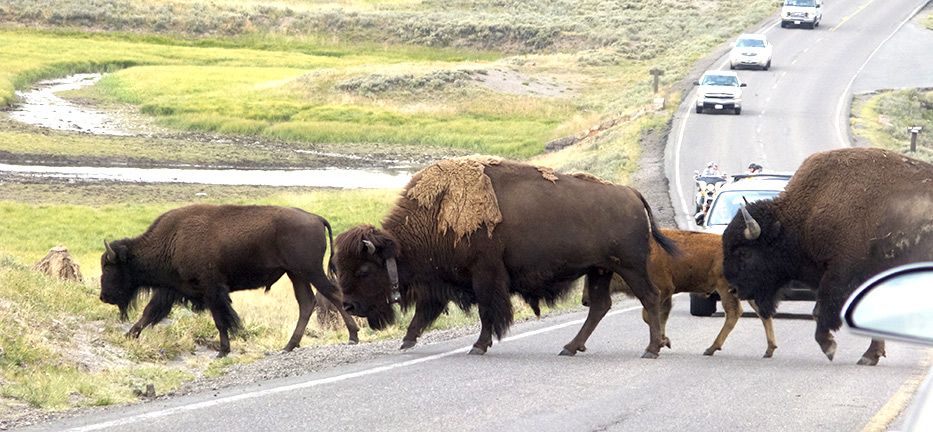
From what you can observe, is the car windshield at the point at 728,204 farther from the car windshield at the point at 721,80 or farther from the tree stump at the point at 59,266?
the car windshield at the point at 721,80

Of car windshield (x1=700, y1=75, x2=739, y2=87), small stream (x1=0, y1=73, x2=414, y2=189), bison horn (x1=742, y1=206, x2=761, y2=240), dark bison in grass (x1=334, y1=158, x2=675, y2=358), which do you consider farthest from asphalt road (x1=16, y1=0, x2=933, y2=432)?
car windshield (x1=700, y1=75, x2=739, y2=87)

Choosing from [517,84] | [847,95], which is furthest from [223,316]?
[517,84]

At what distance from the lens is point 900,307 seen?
145 inches

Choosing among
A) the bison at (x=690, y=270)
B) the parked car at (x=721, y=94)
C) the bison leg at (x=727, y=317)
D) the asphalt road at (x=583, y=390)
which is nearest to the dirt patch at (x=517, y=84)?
the parked car at (x=721, y=94)

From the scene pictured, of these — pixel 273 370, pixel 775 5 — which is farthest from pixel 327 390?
pixel 775 5

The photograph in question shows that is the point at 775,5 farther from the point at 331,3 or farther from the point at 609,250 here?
the point at 609,250

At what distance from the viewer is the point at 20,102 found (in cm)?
6956

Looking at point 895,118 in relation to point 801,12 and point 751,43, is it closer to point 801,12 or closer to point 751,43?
point 751,43

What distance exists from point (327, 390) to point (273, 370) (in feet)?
6.11

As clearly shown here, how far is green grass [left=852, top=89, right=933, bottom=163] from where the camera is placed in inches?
1917

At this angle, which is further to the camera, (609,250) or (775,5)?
(775,5)

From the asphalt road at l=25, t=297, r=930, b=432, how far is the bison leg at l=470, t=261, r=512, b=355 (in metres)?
0.28

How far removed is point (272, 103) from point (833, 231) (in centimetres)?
5947

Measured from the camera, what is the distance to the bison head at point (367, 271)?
1355 cm
